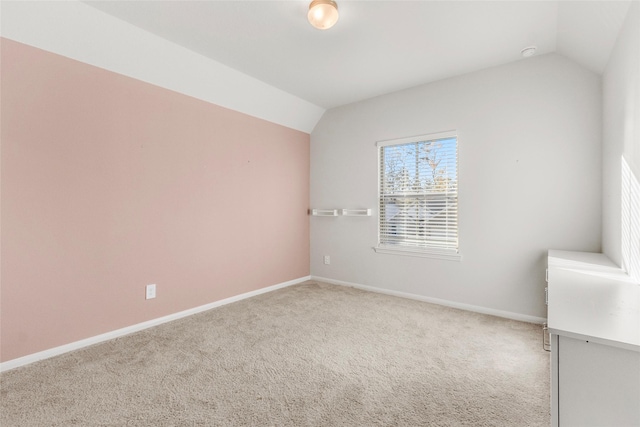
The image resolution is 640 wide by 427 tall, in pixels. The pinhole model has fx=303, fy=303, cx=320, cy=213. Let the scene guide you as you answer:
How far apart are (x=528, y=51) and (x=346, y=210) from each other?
2.49 m

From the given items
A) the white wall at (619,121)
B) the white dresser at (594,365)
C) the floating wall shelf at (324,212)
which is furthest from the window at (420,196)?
the white dresser at (594,365)

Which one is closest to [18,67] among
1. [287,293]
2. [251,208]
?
[251,208]

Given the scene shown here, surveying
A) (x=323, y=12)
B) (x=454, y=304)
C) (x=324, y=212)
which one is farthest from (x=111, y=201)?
(x=454, y=304)

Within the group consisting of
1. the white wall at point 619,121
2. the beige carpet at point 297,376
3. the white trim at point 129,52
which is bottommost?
the beige carpet at point 297,376

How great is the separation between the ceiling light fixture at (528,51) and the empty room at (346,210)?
0.03 meters

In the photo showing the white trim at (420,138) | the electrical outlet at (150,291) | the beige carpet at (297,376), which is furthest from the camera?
the white trim at (420,138)

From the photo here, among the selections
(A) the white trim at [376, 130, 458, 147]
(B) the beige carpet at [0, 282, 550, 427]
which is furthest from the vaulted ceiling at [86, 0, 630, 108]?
(B) the beige carpet at [0, 282, 550, 427]

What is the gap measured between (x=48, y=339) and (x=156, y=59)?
2.39 metres

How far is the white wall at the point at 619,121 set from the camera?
1.66 meters

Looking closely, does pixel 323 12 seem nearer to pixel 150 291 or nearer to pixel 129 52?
pixel 129 52

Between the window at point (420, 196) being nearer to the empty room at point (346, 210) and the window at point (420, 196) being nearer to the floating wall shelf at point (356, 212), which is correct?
the empty room at point (346, 210)

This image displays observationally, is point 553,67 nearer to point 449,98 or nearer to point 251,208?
point 449,98

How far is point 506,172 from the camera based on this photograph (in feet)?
9.86

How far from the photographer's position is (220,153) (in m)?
3.41
